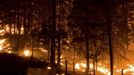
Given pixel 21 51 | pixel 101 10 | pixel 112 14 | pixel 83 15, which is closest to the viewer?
pixel 112 14

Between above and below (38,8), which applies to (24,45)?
below

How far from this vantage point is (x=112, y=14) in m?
32.3

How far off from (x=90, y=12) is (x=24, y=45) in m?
12.4

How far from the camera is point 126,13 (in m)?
48.1

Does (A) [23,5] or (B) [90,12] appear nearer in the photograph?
(B) [90,12]

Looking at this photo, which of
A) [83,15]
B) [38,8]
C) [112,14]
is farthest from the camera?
[38,8]

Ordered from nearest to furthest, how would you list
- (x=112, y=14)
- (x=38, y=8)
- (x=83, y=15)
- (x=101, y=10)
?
(x=112, y=14)
(x=101, y=10)
(x=83, y=15)
(x=38, y=8)

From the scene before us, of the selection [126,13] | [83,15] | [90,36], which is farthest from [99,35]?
[126,13]

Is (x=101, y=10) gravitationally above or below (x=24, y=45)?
above

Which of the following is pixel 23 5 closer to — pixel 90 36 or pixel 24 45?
pixel 24 45

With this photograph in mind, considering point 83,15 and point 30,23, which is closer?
point 83,15

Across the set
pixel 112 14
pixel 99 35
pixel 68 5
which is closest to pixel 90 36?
pixel 99 35

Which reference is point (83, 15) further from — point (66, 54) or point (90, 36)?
point (66, 54)

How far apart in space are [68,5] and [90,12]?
957cm
